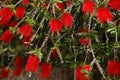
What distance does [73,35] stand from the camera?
200 centimetres

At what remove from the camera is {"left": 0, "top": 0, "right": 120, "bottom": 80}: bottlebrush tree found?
5.74ft

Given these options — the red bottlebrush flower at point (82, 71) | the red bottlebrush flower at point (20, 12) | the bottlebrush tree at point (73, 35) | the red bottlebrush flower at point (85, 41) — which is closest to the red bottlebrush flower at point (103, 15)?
the bottlebrush tree at point (73, 35)

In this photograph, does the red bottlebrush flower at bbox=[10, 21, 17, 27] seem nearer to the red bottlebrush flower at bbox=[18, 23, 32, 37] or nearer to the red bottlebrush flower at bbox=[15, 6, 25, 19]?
the red bottlebrush flower at bbox=[15, 6, 25, 19]

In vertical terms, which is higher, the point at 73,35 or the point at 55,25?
the point at 55,25

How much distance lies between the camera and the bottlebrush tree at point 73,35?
1748 millimetres

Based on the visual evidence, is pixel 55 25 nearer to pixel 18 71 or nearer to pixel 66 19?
pixel 66 19

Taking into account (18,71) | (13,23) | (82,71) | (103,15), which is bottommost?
(18,71)

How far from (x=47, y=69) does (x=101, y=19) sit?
42cm

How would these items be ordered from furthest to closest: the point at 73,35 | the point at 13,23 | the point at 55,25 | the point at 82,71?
the point at 13,23 → the point at 73,35 → the point at 55,25 → the point at 82,71

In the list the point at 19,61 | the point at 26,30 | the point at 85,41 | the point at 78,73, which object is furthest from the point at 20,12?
the point at 78,73

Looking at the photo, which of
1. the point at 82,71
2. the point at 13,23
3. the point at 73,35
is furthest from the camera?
the point at 13,23

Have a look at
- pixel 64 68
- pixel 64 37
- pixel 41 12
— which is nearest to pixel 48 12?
pixel 41 12

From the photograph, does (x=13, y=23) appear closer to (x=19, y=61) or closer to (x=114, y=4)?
(x=19, y=61)

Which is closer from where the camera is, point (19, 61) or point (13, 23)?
point (19, 61)
